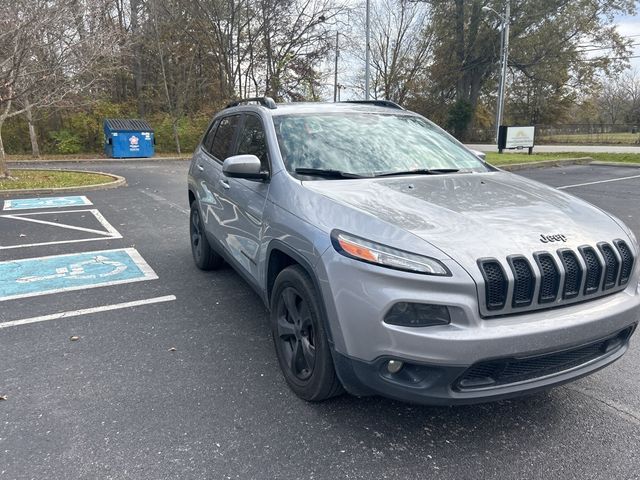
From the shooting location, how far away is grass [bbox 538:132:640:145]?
33.9 m

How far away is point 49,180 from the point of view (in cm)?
1228

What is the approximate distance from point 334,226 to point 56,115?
2389 cm

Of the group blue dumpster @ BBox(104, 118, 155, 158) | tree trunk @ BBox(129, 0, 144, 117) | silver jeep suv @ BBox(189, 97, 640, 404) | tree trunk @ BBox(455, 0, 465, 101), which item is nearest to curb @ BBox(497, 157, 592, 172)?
blue dumpster @ BBox(104, 118, 155, 158)

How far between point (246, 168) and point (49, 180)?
1116cm

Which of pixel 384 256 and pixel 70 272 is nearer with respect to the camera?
pixel 384 256

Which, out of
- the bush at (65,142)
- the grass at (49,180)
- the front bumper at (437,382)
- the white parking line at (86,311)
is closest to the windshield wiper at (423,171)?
the front bumper at (437,382)

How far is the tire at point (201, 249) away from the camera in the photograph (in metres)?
5.21

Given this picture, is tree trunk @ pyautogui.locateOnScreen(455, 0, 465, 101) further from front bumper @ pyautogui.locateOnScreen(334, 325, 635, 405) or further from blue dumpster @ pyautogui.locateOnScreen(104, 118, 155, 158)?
front bumper @ pyautogui.locateOnScreen(334, 325, 635, 405)

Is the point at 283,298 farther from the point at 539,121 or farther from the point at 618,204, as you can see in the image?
the point at 539,121

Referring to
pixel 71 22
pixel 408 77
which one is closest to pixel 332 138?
pixel 71 22

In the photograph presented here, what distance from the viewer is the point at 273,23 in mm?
25391

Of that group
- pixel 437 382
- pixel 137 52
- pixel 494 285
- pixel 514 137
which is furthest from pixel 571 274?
pixel 137 52

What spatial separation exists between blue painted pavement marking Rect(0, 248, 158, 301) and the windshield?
8.52ft

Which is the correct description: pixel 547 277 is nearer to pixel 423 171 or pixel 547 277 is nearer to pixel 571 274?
pixel 571 274
